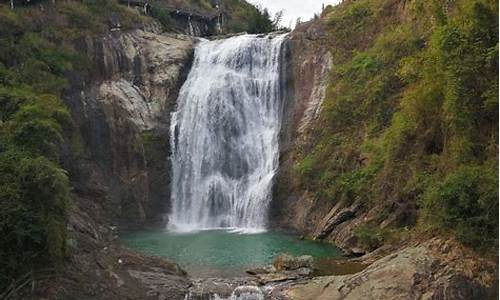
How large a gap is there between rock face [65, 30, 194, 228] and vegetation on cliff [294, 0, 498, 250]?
8970 mm

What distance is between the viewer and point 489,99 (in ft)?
47.7

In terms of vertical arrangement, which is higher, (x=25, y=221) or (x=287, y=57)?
(x=287, y=57)

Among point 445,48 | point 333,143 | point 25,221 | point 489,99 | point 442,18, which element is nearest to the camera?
point 25,221

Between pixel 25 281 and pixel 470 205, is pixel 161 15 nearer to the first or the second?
pixel 25 281

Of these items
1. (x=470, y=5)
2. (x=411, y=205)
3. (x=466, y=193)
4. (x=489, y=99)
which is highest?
(x=470, y=5)

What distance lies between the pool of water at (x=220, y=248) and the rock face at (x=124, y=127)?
10.6ft

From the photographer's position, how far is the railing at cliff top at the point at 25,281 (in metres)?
12.2

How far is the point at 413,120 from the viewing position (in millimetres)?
19547

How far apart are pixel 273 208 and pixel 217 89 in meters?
9.20

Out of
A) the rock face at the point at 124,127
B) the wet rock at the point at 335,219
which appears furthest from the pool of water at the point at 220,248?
the rock face at the point at 124,127

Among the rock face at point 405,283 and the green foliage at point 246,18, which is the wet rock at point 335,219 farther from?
the green foliage at point 246,18

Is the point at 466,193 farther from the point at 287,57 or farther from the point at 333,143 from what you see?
the point at 287,57

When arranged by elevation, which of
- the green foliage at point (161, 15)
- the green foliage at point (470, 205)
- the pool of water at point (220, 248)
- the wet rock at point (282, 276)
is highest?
the green foliage at point (161, 15)

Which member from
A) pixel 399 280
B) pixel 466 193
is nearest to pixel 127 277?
pixel 399 280
